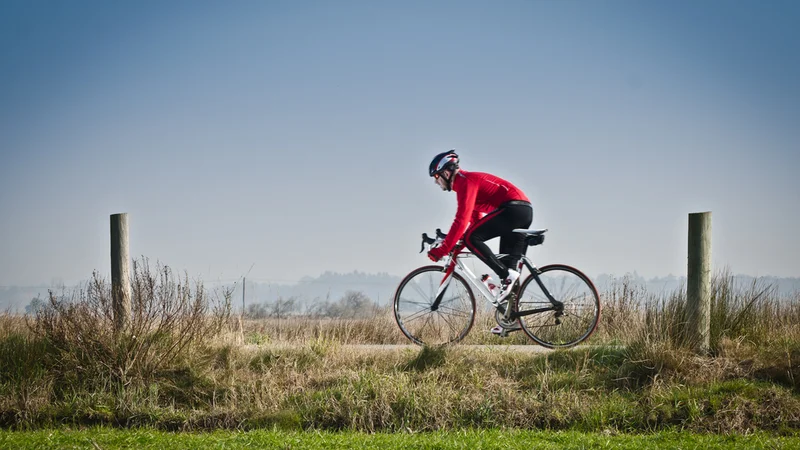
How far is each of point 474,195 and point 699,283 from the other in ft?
10.5

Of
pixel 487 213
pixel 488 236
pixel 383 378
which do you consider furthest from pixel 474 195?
pixel 383 378

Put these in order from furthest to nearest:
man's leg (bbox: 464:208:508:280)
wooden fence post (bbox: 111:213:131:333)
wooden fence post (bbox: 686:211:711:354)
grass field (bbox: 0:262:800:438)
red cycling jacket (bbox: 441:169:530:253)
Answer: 1. wooden fence post (bbox: 111:213:131:333)
2. wooden fence post (bbox: 686:211:711:354)
3. man's leg (bbox: 464:208:508:280)
4. red cycling jacket (bbox: 441:169:530:253)
5. grass field (bbox: 0:262:800:438)

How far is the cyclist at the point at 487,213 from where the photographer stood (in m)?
9.38

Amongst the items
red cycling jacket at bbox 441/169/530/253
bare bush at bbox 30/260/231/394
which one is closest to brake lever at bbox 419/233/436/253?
red cycling jacket at bbox 441/169/530/253

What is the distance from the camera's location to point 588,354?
9680 millimetres

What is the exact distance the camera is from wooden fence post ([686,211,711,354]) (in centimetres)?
954

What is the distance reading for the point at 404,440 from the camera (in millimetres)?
7602

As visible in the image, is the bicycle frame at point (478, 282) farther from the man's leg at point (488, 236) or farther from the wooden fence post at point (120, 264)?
the wooden fence post at point (120, 264)

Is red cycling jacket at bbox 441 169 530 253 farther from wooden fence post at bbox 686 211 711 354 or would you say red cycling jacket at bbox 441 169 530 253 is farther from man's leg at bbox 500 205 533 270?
wooden fence post at bbox 686 211 711 354

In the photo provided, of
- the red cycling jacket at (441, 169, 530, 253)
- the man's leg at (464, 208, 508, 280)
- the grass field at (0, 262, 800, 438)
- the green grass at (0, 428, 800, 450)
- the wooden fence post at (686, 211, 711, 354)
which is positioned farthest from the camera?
the wooden fence post at (686, 211, 711, 354)

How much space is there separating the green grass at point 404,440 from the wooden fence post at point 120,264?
2.63m

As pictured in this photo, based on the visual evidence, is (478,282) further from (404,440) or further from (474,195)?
(404,440)

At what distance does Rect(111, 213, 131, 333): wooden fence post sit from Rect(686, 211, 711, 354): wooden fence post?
25.5 ft

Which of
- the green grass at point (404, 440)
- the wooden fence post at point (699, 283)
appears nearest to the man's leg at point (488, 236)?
the green grass at point (404, 440)
